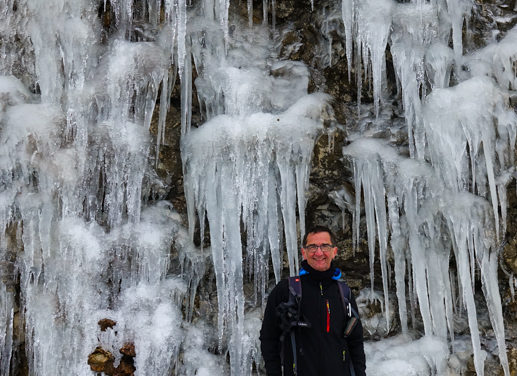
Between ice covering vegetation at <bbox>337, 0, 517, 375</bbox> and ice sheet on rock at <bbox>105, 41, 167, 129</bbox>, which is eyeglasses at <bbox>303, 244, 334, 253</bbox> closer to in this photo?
ice covering vegetation at <bbox>337, 0, 517, 375</bbox>

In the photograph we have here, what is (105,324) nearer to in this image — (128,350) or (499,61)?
(128,350)

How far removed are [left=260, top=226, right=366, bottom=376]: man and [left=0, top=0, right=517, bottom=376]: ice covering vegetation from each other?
1612 millimetres

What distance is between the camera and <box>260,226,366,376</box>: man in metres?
3.12

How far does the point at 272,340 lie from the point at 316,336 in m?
0.28

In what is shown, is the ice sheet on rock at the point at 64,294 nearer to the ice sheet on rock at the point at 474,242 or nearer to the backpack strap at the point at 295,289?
the backpack strap at the point at 295,289

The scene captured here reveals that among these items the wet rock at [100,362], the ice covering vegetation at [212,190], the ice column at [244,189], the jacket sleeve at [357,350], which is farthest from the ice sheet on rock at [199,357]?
the jacket sleeve at [357,350]

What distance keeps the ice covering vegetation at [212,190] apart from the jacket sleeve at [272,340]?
1604 millimetres

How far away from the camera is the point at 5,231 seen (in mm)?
4891

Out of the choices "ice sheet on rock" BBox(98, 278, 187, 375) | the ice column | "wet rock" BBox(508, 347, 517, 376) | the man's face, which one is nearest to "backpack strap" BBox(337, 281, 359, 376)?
the man's face

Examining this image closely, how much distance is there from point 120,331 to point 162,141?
71.3 inches

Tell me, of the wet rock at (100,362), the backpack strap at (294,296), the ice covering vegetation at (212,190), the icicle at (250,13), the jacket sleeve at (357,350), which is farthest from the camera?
the icicle at (250,13)

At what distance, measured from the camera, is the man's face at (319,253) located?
126 inches

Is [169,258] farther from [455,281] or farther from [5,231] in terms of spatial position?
[455,281]

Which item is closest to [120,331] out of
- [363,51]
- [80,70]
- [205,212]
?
[205,212]
